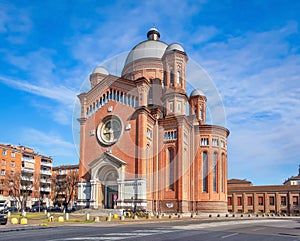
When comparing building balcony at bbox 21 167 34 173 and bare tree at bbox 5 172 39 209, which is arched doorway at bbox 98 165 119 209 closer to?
bare tree at bbox 5 172 39 209

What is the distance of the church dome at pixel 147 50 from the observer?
2691 inches

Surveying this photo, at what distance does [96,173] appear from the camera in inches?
2018

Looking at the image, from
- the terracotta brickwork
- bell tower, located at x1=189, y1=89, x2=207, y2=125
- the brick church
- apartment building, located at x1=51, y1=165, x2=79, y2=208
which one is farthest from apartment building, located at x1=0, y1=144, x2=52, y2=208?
the terracotta brickwork

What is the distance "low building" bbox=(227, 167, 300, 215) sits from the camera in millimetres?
76438

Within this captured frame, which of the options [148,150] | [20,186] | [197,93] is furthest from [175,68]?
[20,186]

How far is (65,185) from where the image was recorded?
9069cm

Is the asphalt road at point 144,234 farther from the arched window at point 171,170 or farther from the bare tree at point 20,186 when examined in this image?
the bare tree at point 20,186

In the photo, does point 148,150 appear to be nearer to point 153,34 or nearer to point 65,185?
point 153,34

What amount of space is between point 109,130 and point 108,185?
8.52 m

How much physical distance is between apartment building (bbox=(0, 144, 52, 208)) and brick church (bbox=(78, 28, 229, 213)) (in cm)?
2725

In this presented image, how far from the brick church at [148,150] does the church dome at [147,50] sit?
5.43m

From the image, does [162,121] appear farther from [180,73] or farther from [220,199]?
[220,199]

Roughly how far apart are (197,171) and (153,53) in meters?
25.3

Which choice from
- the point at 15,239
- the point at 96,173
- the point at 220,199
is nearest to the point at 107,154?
the point at 96,173
